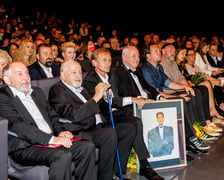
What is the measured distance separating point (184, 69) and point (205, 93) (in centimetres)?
74

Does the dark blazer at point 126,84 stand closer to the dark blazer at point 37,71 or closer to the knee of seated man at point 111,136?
the knee of seated man at point 111,136

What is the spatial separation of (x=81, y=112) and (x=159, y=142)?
3.23 ft

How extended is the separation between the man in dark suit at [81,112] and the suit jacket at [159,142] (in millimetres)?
592

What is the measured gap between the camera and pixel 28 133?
248cm

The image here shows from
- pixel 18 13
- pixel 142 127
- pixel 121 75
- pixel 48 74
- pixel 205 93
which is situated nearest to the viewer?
pixel 142 127

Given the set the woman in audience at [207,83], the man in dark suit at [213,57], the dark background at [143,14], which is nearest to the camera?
the woman in audience at [207,83]

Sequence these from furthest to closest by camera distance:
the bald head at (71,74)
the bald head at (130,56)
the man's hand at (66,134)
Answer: the bald head at (130,56) → the bald head at (71,74) → the man's hand at (66,134)

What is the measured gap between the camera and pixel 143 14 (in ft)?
44.7

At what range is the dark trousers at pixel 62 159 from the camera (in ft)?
7.73

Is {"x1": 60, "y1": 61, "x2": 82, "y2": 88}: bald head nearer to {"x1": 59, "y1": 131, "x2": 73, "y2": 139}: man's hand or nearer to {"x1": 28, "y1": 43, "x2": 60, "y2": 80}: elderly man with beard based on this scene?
{"x1": 59, "y1": 131, "x2": 73, "y2": 139}: man's hand

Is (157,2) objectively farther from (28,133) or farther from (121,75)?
(28,133)

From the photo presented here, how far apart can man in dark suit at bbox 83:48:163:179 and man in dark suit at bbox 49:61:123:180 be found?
0.32 metres

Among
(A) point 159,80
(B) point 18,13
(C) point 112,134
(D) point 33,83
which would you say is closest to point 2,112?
(D) point 33,83

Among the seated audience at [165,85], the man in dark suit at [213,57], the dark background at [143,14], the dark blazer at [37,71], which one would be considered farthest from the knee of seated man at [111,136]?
the dark background at [143,14]
